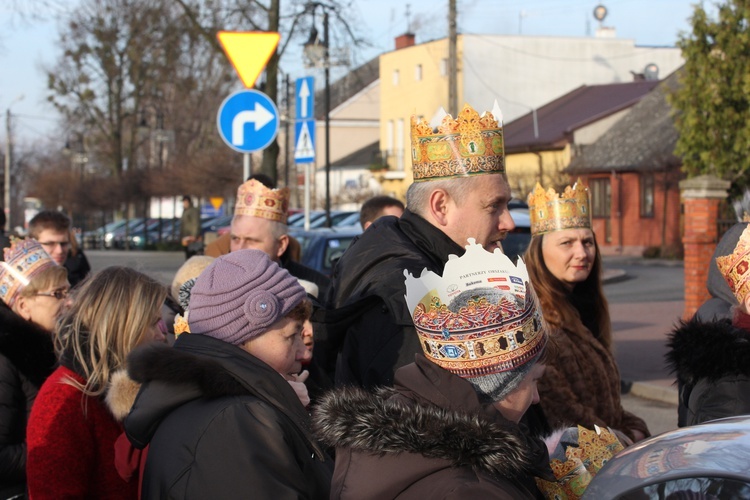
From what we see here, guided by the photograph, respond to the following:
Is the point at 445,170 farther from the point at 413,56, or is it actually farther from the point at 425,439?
the point at 413,56

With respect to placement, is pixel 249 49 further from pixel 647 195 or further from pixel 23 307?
pixel 647 195

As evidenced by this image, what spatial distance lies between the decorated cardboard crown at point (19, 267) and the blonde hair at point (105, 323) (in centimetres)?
98

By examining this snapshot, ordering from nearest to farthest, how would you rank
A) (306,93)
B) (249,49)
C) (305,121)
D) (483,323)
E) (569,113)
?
(483,323)
(249,49)
(306,93)
(305,121)
(569,113)

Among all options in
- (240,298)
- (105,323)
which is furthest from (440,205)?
(105,323)

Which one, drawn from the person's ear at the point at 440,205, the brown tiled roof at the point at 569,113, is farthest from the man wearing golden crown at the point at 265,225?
the brown tiled roof at the point at 569,113

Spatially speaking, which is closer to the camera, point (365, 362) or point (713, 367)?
point (365, 362)

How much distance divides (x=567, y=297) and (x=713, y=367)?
45.3 inches

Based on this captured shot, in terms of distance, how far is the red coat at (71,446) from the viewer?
3732mm

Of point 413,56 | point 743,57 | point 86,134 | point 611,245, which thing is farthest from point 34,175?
point 743,57

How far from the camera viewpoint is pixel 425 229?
11.8 feet

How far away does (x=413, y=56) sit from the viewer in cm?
5394

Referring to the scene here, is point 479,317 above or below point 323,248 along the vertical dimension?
above

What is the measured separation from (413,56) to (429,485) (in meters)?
52.8

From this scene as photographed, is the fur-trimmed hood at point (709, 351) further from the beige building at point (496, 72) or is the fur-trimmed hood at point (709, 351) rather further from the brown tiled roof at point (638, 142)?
the beige building at point (496, 72)
